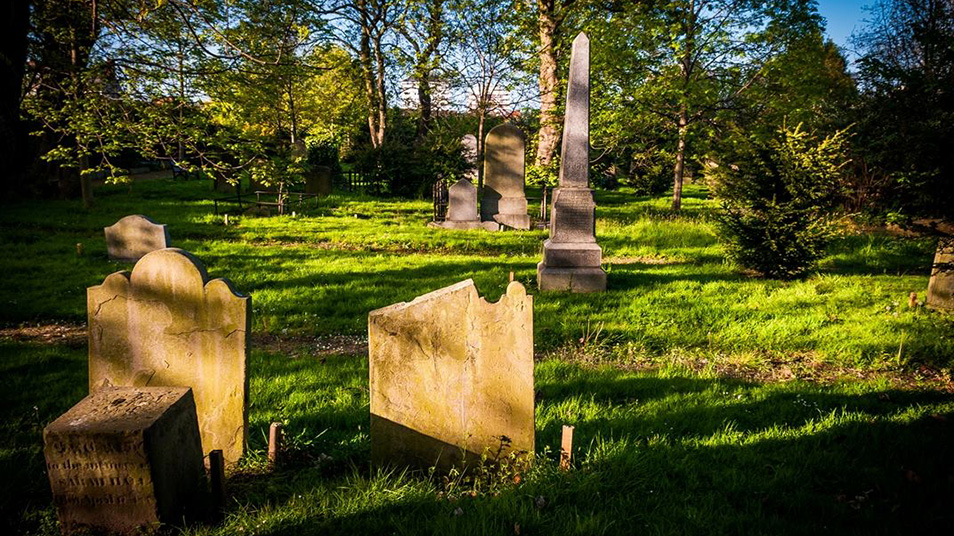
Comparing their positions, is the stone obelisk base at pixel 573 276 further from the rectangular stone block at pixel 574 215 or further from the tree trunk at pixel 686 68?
the tree trunk at pixel 686 68

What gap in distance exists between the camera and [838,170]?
27.3ft

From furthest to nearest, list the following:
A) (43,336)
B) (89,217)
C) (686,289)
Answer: (89,217)
(686,289)
(43,336)

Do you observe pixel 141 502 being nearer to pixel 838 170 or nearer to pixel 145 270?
pixel 145 270

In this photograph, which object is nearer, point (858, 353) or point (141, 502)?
point (141, 502)

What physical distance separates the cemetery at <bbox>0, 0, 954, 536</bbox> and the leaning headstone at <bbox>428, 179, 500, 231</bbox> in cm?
9

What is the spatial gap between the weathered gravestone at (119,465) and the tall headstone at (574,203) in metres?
6.21

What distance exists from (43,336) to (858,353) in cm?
966

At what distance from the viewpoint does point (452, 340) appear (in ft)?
10.1

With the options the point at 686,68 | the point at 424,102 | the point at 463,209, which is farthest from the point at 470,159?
the point at 686,68

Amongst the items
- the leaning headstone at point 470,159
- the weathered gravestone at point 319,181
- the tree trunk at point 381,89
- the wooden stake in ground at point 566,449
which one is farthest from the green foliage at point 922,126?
the tree trunk at point 381,89

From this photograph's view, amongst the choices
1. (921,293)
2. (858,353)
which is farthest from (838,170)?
(858,353)

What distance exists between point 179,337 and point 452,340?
5.98ft

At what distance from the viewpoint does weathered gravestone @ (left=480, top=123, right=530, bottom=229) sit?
15.5 m

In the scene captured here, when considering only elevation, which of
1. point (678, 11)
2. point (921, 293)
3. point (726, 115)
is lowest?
point (921, 293)
